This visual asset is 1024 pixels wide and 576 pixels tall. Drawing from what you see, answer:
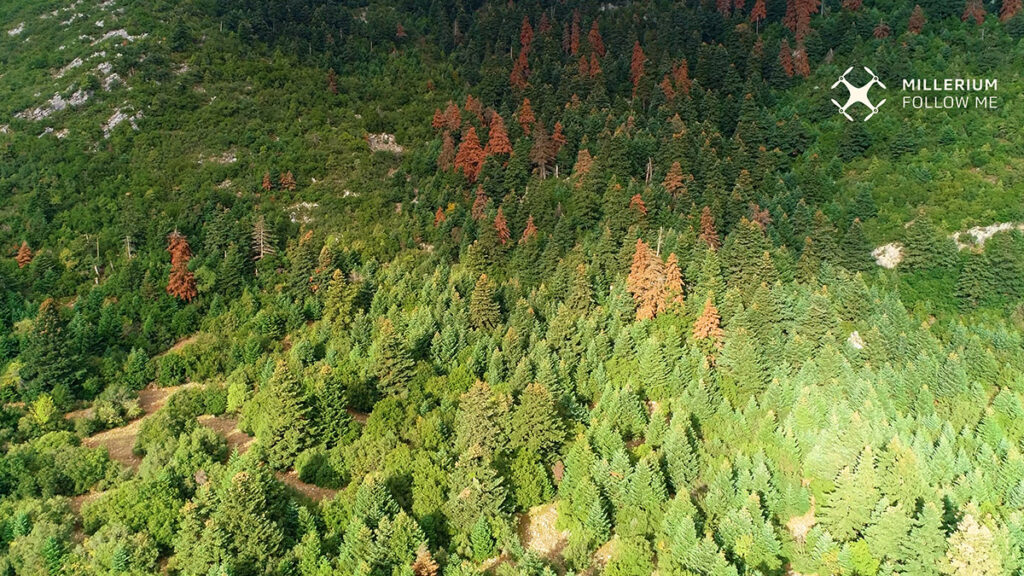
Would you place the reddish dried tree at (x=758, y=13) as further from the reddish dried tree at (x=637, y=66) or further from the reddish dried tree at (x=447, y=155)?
the reddish dried tree at (x=447, y=155)

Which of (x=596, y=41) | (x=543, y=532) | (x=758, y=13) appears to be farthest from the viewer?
(x=758, y=13)

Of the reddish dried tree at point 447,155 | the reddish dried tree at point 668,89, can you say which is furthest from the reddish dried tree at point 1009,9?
the reddish dried tree at point 447,155

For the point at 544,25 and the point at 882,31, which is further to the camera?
the point at 544,25

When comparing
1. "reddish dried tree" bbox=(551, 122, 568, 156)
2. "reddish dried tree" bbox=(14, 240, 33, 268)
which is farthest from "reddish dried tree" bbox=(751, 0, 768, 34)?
"reddish dried tree" bbox=(14, 240, 33, 268)

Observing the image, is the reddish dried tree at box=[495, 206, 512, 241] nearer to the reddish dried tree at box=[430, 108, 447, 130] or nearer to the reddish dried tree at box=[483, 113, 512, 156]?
the reddish dried tree at box=[483, 113, 512, 156]

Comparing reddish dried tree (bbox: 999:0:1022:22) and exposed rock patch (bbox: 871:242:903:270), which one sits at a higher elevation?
reddish dried tree (bbox: 999:0:1022:22)

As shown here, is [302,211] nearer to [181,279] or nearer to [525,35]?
[181,279]

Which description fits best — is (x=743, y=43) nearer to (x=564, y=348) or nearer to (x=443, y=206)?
(x=443, y=206)

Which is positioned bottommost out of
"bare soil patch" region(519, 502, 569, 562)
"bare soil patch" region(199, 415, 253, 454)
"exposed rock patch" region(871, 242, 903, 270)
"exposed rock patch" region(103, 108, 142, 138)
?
"exposed rock patch" region(871, 242, 903, 270)

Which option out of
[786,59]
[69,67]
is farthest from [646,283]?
[69,67]

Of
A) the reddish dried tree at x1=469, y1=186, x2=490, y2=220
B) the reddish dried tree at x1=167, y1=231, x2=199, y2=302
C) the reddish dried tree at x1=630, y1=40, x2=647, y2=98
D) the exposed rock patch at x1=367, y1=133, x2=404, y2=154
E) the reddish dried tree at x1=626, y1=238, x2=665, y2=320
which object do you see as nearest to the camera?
the reddish dried tree at x1=626, y1=238, x2=665, y2=320
